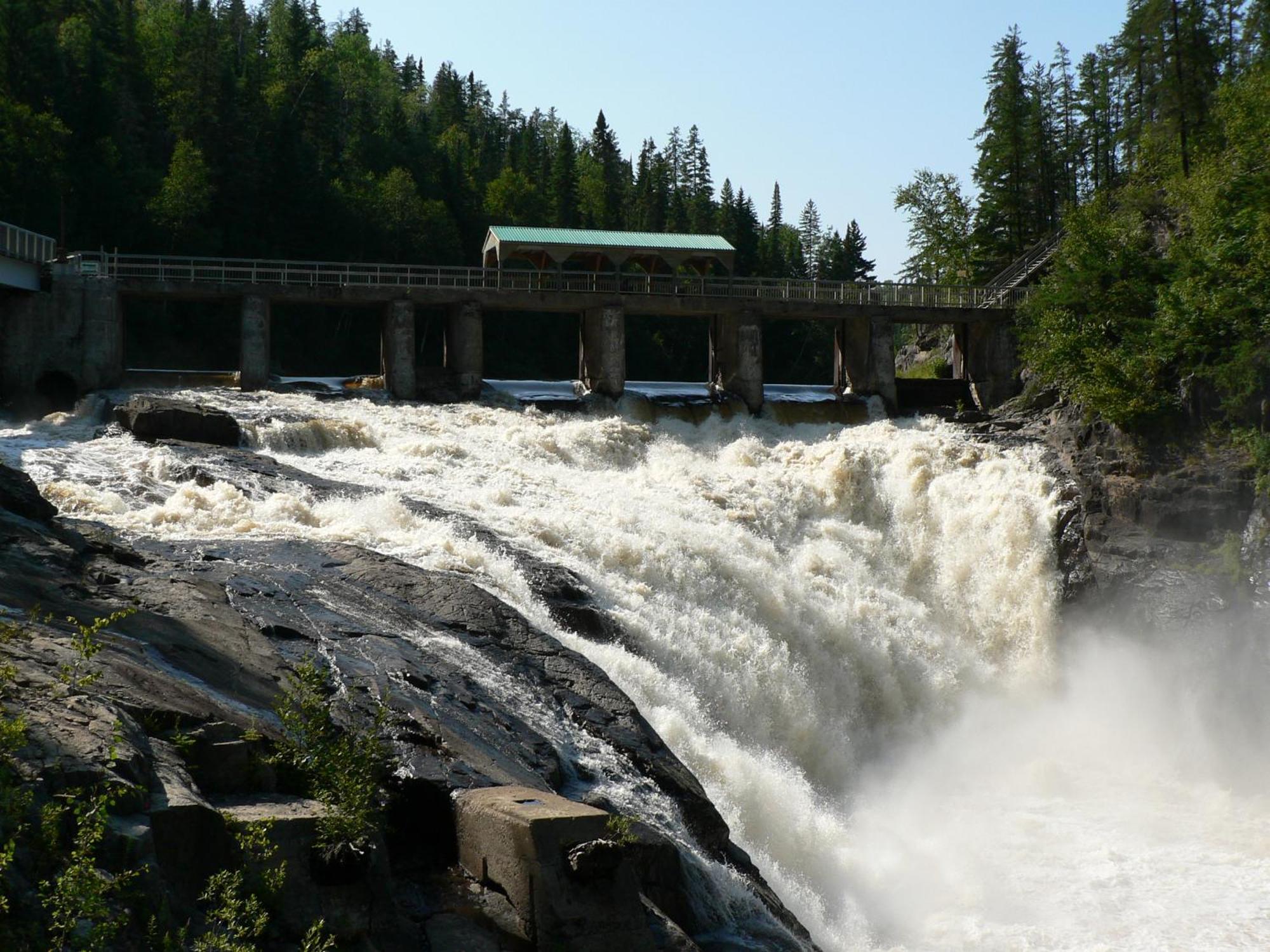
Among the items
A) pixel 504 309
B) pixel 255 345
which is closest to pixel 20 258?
pixel 255 345

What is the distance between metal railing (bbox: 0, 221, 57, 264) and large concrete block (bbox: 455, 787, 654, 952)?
27.1 meters

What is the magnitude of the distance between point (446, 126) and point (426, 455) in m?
85.8

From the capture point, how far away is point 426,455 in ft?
90.7

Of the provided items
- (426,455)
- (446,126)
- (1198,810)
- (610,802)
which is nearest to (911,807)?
(1198,810)

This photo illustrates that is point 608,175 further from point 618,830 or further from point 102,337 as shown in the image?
point 618,830

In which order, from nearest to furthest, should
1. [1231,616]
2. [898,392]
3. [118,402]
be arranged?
1. [1231,616]
2. [118,402]
3. [898,392]

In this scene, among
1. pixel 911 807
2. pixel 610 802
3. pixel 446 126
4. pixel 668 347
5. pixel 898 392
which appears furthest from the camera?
pixel 446 126

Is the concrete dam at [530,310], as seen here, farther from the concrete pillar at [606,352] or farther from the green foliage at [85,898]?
the green foliage at [85,898]

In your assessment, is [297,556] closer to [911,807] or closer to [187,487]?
[187,487]

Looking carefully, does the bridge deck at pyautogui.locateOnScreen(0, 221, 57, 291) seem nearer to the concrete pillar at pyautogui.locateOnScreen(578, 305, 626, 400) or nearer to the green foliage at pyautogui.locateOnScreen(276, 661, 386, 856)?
the concrete pillar at pyautogui.locateOnScreen(578, 305, 626, 400)

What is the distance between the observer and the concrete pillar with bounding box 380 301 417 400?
36031 millimetres

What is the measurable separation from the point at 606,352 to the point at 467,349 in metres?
4.36

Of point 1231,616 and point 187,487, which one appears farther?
point 1231,616

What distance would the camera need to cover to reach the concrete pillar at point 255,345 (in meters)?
35.0
